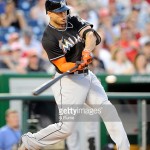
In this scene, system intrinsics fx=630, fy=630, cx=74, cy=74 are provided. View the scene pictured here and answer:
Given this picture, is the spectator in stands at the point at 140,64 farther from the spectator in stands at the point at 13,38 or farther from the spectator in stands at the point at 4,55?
the spectator in stands at the point at 13,38

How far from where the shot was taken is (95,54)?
9961 mm

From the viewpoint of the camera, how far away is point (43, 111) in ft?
25.7

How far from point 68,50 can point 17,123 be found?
1559mm

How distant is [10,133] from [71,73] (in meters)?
1.44

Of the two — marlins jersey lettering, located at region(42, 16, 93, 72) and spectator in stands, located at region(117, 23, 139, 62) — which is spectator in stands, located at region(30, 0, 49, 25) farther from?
marlins jersey lettering, located at region(42, 16, 93, 72)

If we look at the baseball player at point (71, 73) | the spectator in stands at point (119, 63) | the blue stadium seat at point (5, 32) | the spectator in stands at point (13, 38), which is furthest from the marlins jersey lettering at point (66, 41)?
the blue stadium seat at point (5, 32)

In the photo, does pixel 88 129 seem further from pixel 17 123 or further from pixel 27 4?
pixel 27 4

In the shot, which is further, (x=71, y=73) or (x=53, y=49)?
(x=71, y=73)

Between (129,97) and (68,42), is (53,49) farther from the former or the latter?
(129,97)

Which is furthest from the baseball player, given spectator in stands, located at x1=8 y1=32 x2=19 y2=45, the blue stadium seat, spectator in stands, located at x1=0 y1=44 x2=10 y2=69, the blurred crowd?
the blue stadium seat

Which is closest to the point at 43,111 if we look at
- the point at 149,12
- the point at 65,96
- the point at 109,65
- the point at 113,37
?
the point at 65,96

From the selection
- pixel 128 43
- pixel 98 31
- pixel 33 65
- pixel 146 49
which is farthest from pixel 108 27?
pixel 33 65

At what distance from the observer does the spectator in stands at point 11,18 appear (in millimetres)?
11297

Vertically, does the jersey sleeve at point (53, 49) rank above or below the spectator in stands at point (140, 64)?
below
